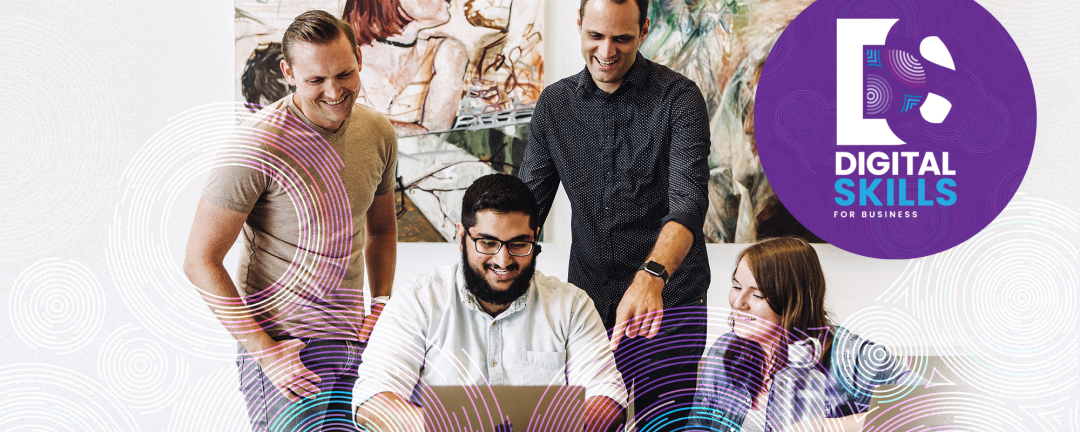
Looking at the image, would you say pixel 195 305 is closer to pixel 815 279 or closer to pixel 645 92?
pixel 645 92

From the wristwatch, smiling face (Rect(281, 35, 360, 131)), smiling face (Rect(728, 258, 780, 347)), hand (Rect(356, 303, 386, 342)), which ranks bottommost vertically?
hand (Rect(356, 303, 386, 342))

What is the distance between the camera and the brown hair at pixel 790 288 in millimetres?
1774

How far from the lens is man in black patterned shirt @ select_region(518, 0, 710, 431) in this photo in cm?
192

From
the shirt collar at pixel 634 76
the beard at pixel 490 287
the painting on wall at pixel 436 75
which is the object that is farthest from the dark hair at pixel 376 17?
the beard at pixel 490 287

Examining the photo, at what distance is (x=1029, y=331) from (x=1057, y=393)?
10.6 inches

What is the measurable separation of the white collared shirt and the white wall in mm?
1021

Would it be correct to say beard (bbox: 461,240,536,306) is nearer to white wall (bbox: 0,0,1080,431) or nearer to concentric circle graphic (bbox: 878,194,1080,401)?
white wall (bbox: 0,0,1080,431)

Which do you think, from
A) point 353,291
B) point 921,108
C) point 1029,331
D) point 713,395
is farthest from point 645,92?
point 1029,331

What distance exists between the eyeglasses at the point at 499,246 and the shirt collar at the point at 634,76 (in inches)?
22.5

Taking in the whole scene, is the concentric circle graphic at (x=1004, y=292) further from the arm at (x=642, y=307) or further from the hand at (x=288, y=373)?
the hand at (x=288, y=373)

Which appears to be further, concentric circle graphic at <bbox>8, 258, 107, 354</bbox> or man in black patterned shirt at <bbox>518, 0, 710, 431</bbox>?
concentric circle graphic at <bbox>8, 258, 107, 354</bbox>

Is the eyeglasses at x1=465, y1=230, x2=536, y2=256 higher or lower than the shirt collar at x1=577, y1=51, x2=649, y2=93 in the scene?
lower

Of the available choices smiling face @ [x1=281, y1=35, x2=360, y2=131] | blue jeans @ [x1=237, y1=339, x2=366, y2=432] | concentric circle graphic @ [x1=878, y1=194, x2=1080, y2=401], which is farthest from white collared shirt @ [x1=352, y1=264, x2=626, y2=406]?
concentric circle graphic @ [x1=878, y1=194, x2=1080, y2=401]

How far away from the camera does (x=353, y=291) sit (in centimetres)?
198
